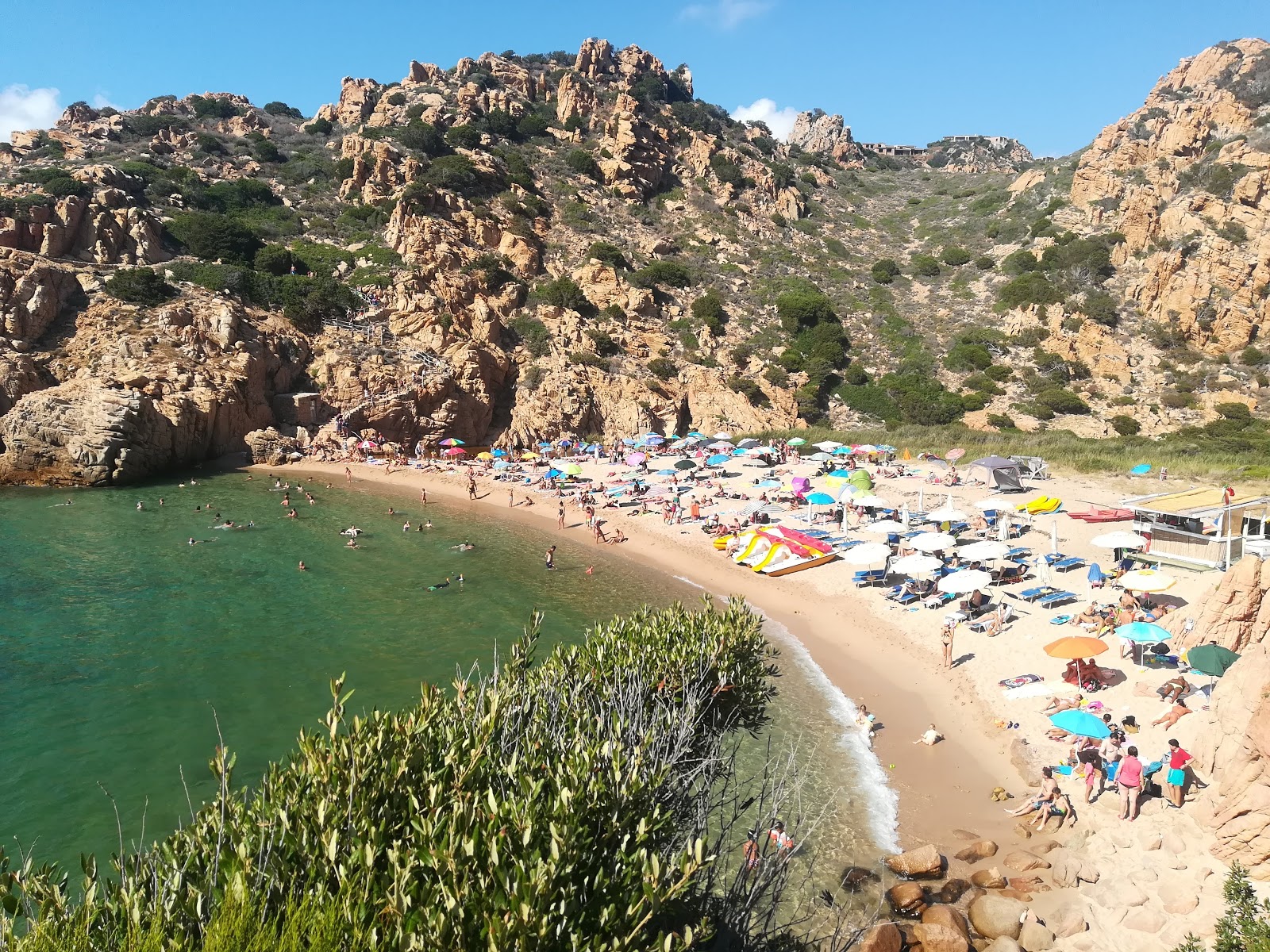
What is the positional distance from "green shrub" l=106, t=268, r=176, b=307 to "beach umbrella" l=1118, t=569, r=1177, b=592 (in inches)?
1900

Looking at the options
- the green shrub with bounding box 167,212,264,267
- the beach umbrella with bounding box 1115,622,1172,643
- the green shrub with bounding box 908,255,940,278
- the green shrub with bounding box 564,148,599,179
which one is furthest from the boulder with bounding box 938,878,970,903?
the green shrub with bounding box 564,148,599,179

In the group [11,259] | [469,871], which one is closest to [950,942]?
[469,871]

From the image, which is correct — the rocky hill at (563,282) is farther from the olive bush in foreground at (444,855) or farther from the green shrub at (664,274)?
the olive bush in foreground at (444,855)

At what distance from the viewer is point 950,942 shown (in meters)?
8.52

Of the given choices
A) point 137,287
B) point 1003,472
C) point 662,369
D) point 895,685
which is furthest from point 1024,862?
point 137,287

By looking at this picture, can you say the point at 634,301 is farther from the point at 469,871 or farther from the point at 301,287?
the point at 469,871

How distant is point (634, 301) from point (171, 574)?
37.1 m

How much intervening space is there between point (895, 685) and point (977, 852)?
588 centimetres

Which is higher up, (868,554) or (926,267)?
(926,267)

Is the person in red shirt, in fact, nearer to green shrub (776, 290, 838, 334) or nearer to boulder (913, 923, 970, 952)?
boulder (913, 923, 970, 952)

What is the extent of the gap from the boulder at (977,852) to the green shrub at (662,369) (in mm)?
39082

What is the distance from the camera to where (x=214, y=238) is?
1778 inches

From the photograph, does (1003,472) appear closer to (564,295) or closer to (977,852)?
(977,852)

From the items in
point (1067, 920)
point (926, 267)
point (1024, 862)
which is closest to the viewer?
point (1067, 920)
